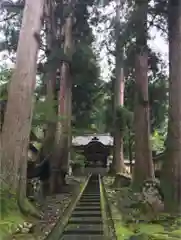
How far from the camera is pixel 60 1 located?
52.7 ft

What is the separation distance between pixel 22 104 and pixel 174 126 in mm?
3923

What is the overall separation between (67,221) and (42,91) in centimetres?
1232

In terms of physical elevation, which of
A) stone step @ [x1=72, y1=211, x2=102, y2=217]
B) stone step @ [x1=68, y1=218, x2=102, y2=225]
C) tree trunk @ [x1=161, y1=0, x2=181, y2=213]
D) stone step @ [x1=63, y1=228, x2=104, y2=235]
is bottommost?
stone step @ [x1=63, y1=228, x2=104, y2=235]

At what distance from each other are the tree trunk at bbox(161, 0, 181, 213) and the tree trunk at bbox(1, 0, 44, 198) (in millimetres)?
3517

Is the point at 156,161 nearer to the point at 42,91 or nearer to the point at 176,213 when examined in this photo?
the point at 42,91

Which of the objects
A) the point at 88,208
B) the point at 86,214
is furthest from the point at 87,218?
the point at 88,208

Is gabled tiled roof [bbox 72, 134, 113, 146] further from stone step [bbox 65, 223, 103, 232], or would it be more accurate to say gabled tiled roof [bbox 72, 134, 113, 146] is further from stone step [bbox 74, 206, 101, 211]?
stone step [bbox 65, 223, 103, 232]

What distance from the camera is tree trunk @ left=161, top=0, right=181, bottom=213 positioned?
9312 millimetres

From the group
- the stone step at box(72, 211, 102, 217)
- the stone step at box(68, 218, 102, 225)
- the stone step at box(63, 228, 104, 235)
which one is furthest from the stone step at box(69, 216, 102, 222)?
the stone step at box(63, 228, 104, 235)

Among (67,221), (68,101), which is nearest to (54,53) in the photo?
(68,101)

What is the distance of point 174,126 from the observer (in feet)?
31.7

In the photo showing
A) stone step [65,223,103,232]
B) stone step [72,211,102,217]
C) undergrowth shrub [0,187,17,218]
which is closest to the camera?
undergrowth shrub [0,187,17,218]

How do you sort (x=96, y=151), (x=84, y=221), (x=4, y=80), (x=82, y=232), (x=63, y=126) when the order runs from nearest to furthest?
1. (x=82, y=232)
2. (x=84, y=221)
3. (x=4, y=80)
4. (x=63, y=126)
5. (x=96, y=151)

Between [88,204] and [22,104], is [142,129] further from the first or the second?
[22,104]
